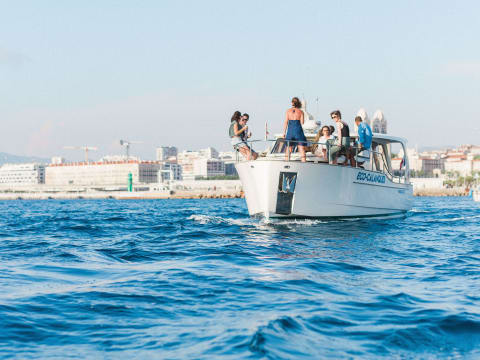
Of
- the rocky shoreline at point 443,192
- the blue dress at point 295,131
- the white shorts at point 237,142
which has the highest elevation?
the blue dress at point 295,131

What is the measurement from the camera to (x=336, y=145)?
48.3 ft

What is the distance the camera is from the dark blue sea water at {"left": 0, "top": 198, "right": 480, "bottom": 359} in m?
4.08

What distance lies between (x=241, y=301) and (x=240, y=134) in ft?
33.6

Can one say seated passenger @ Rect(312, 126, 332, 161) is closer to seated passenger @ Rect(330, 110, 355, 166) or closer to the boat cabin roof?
seated passenger @ Rect(330, 110, 355, 166)

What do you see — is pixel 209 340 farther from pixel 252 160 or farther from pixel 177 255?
pixel 252 160

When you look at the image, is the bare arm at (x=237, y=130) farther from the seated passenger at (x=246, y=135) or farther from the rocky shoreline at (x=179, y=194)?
the rocky shoreline at (x=179, y=194)

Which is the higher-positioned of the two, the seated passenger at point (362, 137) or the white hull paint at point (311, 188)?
the seated passenger at point (362, 137)

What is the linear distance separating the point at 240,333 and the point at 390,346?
1083 mm

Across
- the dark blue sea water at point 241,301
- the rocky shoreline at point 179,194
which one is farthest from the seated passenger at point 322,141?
the rocky shoreline at point 179,194

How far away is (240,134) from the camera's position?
1546 centimetres

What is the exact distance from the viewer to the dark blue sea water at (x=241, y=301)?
4082 mm

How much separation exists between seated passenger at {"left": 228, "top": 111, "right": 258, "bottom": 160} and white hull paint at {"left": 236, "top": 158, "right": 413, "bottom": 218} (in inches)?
15.2

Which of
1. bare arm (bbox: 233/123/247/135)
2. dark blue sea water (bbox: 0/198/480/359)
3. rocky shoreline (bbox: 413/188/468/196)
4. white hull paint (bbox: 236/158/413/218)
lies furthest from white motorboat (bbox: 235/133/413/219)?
rocky shoreline (bbox: 413/188/468/196)

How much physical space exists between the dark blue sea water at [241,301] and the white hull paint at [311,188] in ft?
12.8
